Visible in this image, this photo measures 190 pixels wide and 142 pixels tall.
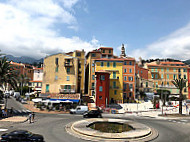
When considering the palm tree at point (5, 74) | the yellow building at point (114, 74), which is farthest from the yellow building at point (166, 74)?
the palm tree at point (5, 74)

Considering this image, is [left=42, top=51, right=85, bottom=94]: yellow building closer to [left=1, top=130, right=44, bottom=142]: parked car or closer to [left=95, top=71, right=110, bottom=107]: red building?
[left=95, top=71, right=110, bottom=107]: red building

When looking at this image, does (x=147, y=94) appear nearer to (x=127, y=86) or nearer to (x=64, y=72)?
(x=127, y=86)

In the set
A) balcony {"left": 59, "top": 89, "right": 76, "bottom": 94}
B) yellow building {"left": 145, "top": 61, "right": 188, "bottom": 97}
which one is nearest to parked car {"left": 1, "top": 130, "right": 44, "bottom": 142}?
balcony {"left": 59, "top": 89, "right": 76, "bottom": 94}

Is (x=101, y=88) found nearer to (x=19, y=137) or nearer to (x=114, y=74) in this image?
(x=114, y=74)

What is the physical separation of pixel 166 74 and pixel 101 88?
1507 inches

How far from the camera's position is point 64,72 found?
51.7m

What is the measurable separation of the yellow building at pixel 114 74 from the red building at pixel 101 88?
5.10 m

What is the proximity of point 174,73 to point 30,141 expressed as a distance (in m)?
67.5

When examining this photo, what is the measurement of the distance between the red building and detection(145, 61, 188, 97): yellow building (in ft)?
107

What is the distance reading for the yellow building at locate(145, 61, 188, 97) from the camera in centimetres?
6656

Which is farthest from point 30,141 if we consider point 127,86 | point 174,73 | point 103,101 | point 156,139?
point 174,73

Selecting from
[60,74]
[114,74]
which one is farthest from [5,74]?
[114,74]

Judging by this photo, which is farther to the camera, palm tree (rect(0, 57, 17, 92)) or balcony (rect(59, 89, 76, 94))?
balcony (rect(59, 89, 76, 94))

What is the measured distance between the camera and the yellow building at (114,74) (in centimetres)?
4919
